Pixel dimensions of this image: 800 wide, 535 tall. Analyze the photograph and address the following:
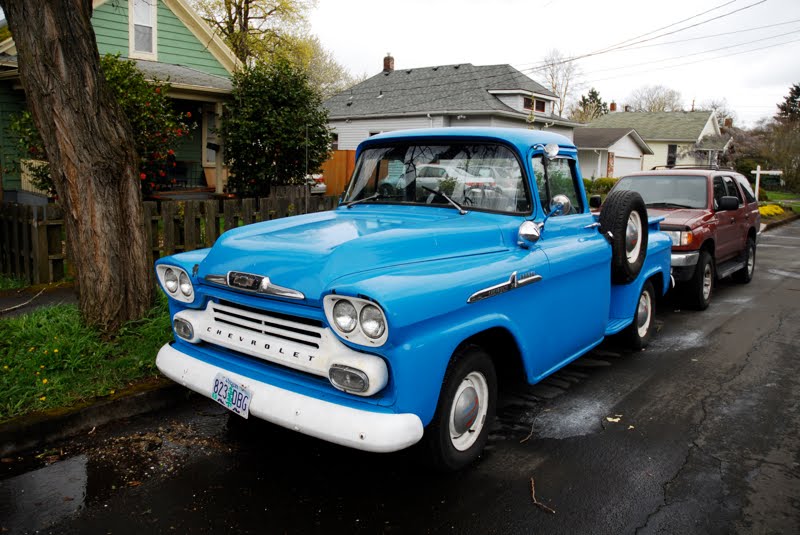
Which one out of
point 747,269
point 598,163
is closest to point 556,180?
point 747,269

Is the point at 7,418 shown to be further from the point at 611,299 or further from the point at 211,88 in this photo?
the point at 211,88

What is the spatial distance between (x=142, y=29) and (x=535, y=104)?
20.3m

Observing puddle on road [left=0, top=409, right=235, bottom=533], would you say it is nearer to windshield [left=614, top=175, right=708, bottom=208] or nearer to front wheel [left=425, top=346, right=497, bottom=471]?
A: front wheel [left=425, top=346, right=497, bottom=471]

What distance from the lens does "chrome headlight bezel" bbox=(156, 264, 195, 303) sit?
3.83 m

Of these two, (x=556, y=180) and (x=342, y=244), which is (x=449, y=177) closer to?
(x=556, y=180)

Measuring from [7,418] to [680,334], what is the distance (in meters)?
6.37

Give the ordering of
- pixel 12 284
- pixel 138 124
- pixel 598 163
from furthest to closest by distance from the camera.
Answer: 1. pixel 598 163
2. pixel 138 124
3. pixel 12 284

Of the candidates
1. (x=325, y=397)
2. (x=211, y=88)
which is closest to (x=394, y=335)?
(x=325, y=397)

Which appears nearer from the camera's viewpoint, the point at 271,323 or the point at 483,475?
the point at 271,323

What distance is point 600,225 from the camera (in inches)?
201

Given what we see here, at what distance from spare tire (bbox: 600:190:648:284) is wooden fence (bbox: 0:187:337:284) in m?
4.73

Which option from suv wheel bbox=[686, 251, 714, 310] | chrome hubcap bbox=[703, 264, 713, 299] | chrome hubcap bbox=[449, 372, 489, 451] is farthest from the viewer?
chrome hubcap bbox=[703, 264, 713, 299]

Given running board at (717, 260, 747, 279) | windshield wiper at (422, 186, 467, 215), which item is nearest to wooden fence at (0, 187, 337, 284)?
windshield wiper at (422, 186, 467, 215)

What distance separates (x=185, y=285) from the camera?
3852 millimetres
